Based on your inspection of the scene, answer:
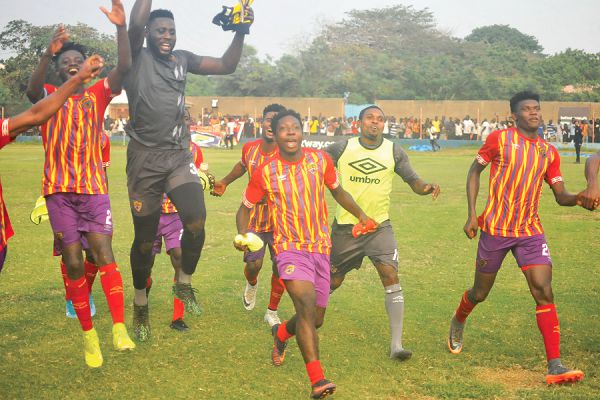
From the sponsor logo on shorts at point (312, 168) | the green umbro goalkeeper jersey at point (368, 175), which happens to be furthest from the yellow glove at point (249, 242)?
the green umbro goalkeeper jersey at point (368, 175)

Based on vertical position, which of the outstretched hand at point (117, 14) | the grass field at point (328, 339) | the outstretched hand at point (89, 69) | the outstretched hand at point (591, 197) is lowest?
the grass field at point (328, 339)

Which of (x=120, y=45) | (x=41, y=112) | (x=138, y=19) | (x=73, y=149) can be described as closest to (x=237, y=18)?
(x=138, y=19)

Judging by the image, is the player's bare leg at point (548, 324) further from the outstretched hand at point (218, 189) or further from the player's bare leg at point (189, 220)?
the outstretched hand at point (218, 189)

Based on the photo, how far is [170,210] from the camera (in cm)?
936

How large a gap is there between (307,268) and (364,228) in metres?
0.86

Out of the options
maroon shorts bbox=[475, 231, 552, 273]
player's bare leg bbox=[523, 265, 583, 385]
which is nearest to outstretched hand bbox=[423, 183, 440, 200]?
maroon shorts bbox=[475, 231, 552, 273]

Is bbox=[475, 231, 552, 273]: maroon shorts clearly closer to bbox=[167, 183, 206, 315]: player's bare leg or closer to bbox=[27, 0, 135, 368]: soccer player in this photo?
bbox=[167, 183, 206, 315]: player's bare leg

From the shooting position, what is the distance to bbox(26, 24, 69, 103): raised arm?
242 inches

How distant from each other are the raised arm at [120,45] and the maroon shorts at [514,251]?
3517mm

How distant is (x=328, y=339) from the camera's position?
787 centimetres

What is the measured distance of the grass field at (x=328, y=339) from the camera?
641cm

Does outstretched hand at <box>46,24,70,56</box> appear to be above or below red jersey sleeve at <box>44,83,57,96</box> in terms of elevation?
above

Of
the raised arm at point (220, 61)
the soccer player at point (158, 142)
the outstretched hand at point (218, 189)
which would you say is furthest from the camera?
the outstretched hand at point (218, 189)

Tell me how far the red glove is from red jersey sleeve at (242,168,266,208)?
36.3 inches
